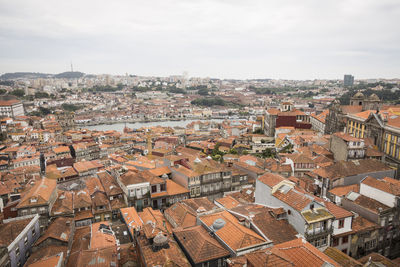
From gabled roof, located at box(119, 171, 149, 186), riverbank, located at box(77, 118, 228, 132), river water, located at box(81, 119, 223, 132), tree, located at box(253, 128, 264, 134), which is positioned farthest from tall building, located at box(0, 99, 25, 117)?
gabled roof, located at box(119, 171, 149, 186)

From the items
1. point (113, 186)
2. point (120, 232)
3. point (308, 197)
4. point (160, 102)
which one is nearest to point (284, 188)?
point (308, 197)

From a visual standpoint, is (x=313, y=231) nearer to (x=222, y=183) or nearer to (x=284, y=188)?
(x=284, y=188)

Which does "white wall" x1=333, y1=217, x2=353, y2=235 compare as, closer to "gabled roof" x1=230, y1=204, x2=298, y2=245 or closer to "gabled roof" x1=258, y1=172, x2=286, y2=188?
"gabled roof" x1=230, y1=204, x2=298, y2=245

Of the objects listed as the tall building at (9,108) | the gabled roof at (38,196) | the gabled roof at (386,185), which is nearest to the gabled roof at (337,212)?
the gabled roof at (386,185)

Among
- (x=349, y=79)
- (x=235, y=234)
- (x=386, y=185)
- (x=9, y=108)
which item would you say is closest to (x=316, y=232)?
(x=235, y=234)

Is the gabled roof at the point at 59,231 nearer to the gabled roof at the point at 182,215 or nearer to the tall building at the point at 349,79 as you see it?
the gabled roof at the point at 182,215

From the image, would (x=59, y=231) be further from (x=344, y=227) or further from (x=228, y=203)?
(x=344, y=227)

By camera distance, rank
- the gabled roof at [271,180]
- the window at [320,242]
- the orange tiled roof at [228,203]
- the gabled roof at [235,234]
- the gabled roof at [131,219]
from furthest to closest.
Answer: the orange tiled roof at [228,203] < the gabled roof at [131,219] < the gabled roof at [271,180] < the window at [320,242] < the gabled roof at [235,234]

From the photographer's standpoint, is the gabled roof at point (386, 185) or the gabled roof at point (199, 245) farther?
the gabled roof at point (386, 185)
